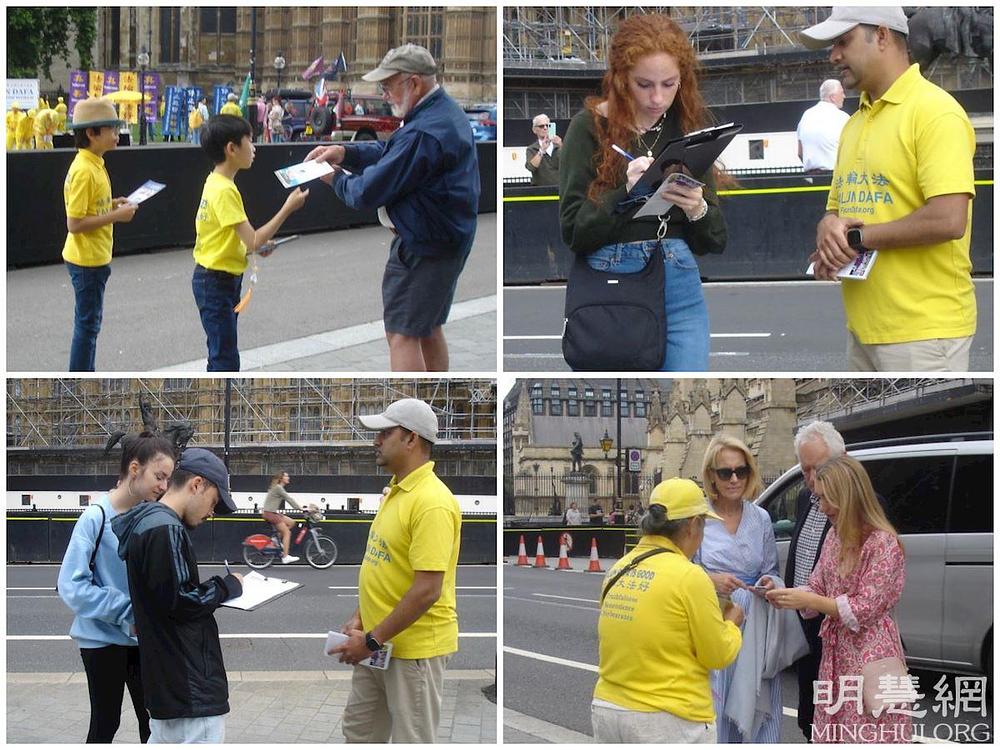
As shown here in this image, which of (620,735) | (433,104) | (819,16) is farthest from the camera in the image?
(819,16)

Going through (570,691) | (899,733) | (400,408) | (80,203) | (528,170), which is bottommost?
(570,691)

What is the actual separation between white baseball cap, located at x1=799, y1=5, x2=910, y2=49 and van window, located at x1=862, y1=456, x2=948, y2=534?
2.12 m

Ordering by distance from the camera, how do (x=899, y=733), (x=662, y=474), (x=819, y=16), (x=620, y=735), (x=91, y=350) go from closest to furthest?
(x=620, y=735) → (x=899, y=733) → (x=662, y=474) → (x=91, y=350) → (x=819, y=16)

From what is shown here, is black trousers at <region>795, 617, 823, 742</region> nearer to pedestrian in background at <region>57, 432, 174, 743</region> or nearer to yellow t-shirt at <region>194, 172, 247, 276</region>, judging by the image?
pedestrian in background at <region>57, 432, 174, 743</region>

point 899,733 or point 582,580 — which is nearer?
point 899,733

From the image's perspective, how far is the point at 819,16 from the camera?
11883mm

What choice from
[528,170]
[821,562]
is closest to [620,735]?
[821,562]

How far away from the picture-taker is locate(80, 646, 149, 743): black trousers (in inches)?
184

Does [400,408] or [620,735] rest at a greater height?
[400,408]

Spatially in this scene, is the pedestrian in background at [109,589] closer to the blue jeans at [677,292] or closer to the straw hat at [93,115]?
the blue jeans at [677,292]

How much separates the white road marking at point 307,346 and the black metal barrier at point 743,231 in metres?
3.85

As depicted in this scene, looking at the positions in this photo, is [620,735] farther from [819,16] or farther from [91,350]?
[819,16]

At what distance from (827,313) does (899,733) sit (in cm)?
793

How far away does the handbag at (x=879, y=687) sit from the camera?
4.26 metres
